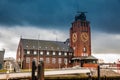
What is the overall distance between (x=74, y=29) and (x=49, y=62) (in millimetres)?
18150

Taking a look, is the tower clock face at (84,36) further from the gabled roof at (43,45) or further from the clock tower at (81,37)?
the gabled roof at (43,45)

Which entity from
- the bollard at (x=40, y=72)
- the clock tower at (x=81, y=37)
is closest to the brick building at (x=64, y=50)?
the clock tower at (x=81, y=37)

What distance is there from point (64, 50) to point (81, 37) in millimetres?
8969

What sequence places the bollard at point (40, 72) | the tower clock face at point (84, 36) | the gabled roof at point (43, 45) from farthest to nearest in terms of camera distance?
the tower clock face at point (84, 36) < the gabled roof at point (43, 45) < the bollard at point (40, 72)

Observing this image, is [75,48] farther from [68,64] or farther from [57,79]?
[57,79]

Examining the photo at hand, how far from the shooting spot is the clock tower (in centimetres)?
9644

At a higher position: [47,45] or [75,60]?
[47,45]

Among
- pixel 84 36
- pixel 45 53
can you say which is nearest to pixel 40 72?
pixel 45 53

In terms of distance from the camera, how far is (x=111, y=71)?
64438 mm

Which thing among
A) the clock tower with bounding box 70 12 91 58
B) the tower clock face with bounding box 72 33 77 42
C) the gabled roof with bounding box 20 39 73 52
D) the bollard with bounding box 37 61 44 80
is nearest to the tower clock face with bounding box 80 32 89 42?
the clock tower with bounding box 70 12 91 58

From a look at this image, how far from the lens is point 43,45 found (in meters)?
94.2

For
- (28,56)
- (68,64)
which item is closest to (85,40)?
(68,64)

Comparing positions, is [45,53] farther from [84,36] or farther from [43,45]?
[84,36]

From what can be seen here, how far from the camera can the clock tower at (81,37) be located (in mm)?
96438
